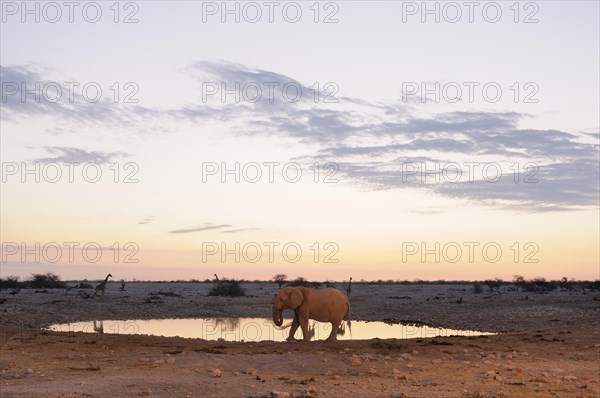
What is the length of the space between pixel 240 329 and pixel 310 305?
7523 millimetres

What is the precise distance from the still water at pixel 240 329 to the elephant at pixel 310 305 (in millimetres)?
2207

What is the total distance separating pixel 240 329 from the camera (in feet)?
100

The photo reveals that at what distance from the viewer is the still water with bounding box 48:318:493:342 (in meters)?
27.4

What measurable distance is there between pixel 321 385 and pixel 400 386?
1.38 m

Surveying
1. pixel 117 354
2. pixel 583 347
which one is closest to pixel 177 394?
pixel 117 354

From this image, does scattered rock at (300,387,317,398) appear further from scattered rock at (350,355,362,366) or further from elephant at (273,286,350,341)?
elephant at (273,286,350,341)

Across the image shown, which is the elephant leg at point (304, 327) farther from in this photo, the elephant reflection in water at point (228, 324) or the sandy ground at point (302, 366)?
the elephant reflection in water at point (228, 324)

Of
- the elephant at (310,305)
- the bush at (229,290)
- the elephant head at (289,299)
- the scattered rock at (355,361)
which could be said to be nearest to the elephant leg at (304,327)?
the elephant at (310,305)

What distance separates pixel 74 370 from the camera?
569 inches

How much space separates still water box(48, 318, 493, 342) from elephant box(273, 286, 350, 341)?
7.24 feet

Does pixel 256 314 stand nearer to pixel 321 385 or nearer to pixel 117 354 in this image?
pixel 117 354

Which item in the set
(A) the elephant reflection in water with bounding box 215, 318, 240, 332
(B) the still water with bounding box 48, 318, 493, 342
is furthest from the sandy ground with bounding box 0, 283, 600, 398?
(A) the elephant reflection in water with bounding box 215, 318, 240, 332

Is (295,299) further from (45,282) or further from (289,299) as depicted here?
(45,282)

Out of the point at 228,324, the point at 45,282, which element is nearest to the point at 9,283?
the point at 45,282
